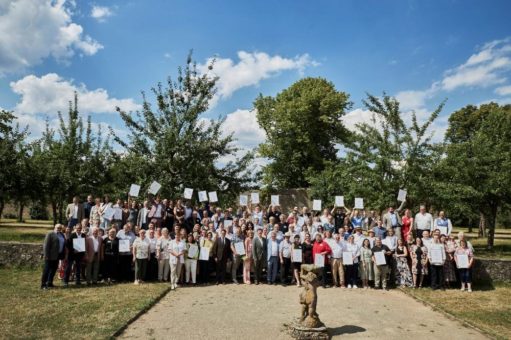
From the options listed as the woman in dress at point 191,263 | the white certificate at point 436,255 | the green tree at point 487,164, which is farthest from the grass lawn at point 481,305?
the green tree at point 487,164

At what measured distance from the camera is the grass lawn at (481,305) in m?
9.58

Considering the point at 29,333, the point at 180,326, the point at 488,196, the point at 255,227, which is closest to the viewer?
the point at 29,333

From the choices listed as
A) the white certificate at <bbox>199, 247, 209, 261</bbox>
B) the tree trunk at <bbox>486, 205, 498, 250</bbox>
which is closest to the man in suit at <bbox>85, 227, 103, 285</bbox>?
the white certificate at <bbox>199, 247, 209, 261</bbox>

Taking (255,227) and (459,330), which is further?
(255,227)

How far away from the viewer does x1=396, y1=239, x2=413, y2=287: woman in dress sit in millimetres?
13969

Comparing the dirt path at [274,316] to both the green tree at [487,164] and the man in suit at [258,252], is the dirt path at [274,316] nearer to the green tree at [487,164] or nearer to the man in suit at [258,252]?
the man in suit at [258,252]

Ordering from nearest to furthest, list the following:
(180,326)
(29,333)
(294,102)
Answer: (29,333) < (180,326) < (294,102)

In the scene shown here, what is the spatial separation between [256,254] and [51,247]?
626cm

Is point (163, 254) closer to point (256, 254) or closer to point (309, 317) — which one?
point (256, 254)

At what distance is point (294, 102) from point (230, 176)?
16860mm

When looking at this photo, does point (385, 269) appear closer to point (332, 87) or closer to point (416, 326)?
point (416, 326)

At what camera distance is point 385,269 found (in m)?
13.7

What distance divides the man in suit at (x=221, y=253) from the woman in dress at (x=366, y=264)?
4452mm

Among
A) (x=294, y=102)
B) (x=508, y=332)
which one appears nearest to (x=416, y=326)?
(x=508, y=332)
